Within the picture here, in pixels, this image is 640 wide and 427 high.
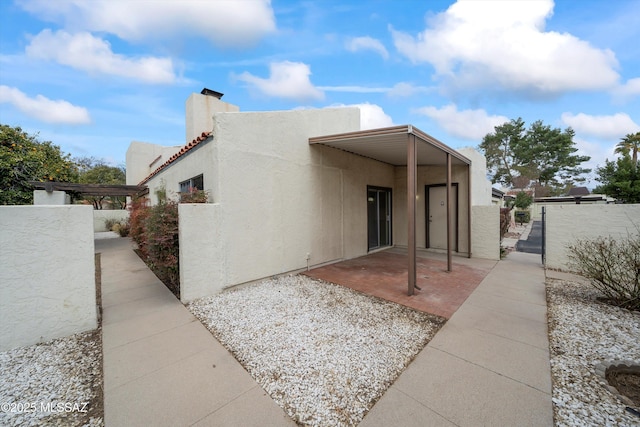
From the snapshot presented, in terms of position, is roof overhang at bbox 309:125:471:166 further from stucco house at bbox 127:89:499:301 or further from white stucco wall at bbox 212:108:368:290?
white stucco wall at bbox 212:108:368:290

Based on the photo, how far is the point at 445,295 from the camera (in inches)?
193

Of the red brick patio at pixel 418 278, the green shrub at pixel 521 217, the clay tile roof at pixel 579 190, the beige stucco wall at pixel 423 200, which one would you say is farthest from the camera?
the clay tile roof at pixel 579 190

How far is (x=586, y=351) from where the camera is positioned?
9.80ft

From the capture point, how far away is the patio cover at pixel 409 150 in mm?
4772

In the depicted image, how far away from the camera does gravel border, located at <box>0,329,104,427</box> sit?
2119 millimetres

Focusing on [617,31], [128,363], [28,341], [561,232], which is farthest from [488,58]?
[28,341]

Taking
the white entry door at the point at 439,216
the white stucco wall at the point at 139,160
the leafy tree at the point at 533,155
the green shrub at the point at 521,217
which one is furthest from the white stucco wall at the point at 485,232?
the leafy tree at the point at 533,155

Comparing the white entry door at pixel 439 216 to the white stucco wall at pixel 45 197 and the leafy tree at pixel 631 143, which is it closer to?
the white stucco wall at pixel 45 197

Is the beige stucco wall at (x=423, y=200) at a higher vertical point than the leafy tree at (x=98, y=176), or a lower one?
lower

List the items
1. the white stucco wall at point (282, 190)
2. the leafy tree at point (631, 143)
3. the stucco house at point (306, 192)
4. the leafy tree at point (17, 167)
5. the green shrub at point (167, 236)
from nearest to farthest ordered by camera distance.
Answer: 1. the green shrub at point (167, 236)
2. the stucco house at point (306, 192)
3. the white stucco wall at point (282, 190)
4. the leafy tree at point (17, 167)
5. the leafy tree at point (631, 143)

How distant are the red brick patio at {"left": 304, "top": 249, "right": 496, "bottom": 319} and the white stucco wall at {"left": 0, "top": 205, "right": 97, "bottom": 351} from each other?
4355 mm

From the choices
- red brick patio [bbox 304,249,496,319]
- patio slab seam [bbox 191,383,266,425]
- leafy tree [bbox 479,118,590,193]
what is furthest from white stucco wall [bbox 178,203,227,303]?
leafy tree [bbox 479,118,590,193]

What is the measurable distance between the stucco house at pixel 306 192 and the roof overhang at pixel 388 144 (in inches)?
1.0

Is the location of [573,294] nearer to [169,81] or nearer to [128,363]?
[128,363]
